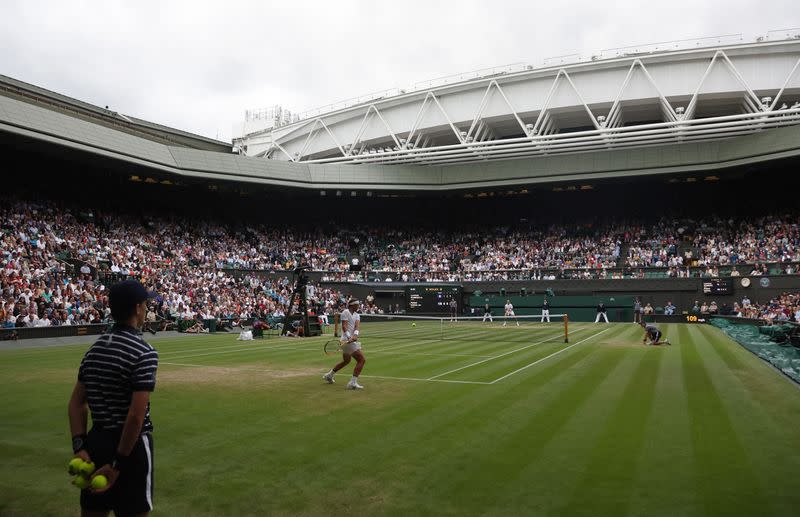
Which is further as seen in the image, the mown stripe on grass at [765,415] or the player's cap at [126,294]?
the mown stripe on grass at [765,415]

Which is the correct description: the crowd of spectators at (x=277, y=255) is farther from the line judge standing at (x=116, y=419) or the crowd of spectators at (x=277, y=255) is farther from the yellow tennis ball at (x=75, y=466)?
the yellow tennis ball at (x=75, y=466)

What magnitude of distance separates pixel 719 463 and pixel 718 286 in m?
41.0

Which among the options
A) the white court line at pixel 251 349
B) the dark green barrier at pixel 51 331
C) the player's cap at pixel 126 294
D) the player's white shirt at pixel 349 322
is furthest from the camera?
the dark green barrier at pixel 51 331

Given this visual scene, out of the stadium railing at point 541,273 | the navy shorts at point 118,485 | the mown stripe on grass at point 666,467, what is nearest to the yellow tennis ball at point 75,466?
the navy shorts at point 118,485

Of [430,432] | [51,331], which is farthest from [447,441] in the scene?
[51,331]

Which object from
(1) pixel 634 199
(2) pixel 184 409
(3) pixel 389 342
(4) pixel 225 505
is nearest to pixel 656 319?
(1) pixel 634 199

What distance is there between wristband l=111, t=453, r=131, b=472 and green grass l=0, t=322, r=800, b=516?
7.75ft

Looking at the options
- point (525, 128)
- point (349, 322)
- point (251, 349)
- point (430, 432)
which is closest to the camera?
point (430, 432)

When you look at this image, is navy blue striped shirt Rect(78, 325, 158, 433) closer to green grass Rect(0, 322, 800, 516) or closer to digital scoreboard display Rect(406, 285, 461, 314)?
green grass Rect(0, 322, 800, 516)

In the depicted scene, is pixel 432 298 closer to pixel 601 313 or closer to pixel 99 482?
pixel 601 313

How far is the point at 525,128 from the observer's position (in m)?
47.0

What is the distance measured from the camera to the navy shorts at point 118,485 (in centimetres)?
375

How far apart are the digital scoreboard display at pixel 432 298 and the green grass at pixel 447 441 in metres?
33.3

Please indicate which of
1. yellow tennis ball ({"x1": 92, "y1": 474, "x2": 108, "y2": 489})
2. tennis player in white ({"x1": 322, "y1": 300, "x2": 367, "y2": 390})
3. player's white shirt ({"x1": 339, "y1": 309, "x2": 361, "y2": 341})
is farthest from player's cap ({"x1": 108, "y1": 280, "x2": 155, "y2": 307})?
player's white shirt ({"x1": 339, "y1": 309, "x2": 361, "y2": 341})
